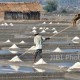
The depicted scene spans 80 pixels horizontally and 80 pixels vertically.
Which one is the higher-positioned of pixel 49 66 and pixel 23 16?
pixel 23 16

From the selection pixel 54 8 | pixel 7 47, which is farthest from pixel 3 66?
pixel 54 8

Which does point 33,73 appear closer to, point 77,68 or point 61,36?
point 77,68

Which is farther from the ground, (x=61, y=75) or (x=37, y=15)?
(x=37, y=15)

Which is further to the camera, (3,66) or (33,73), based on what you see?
(3,66)

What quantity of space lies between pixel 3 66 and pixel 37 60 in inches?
72.6

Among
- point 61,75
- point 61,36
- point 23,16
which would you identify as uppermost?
point 23,16

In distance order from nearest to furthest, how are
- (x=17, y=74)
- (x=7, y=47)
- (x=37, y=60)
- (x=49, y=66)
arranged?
(x=17, y=74)
(x=49, y=66)
(x=37, y=60)
(x=7, y=47)

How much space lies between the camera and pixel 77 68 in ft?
63.6

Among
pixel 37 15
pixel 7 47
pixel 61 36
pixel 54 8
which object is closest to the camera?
pixel 7 47

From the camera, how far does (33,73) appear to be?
1811 centimetres

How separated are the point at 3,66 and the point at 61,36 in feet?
55.8

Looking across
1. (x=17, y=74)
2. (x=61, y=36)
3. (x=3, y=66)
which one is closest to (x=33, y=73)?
(x=17, y=74)

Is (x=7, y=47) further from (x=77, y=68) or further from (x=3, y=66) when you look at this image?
(x=77, y=68)

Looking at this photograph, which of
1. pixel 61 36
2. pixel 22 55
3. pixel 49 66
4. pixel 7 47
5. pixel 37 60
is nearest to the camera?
pixel 49 66
